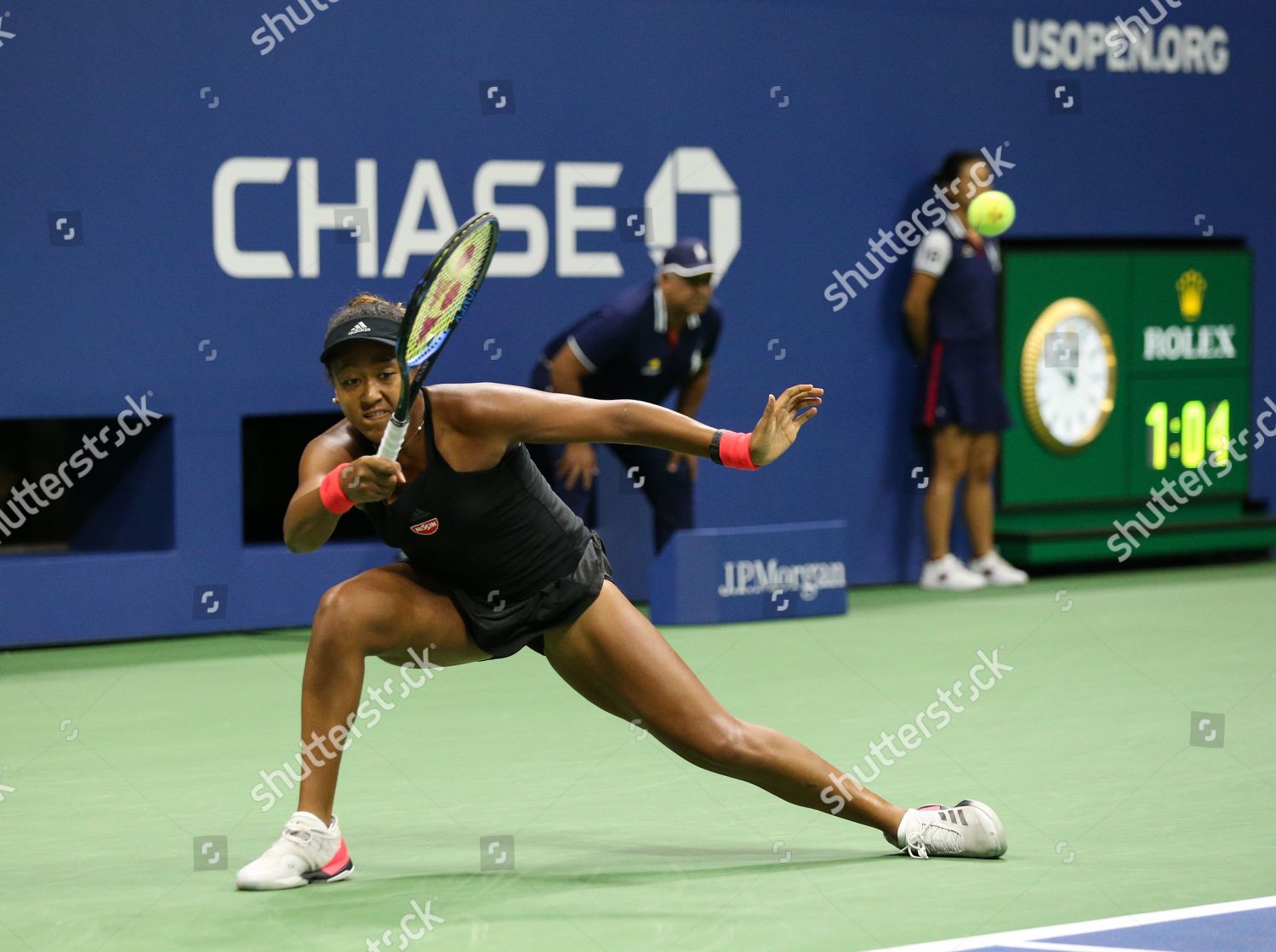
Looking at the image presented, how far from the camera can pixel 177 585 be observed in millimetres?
9227

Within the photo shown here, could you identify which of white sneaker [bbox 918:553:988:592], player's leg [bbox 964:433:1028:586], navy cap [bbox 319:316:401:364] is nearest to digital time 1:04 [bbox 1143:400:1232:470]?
player's leg [bbox 964:433:1028:586]

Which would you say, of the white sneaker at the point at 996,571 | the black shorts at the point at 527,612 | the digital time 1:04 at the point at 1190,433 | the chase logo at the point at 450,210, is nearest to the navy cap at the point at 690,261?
the chase logo at the point at 450,210

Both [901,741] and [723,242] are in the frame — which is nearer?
[901,741]

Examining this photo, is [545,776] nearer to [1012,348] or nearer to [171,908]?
[171,908]

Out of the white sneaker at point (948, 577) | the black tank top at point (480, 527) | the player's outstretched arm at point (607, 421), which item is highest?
the player's outstretched arm at point (607, 421)

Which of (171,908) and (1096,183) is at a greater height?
(1096,183)

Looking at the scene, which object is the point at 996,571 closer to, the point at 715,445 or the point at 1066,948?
the point at 715,445

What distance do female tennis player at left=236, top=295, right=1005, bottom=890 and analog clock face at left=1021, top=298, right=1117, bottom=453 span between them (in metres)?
6.75

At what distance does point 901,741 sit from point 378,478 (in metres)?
2.93

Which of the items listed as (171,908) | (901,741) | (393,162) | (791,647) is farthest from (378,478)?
(393,162)

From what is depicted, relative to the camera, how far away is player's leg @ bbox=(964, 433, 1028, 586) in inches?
442

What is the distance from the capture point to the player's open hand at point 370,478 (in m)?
4.35

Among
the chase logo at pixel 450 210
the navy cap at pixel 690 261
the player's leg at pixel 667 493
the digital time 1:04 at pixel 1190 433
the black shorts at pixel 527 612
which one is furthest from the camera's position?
the digital time 1:04 at pixel 1190 433

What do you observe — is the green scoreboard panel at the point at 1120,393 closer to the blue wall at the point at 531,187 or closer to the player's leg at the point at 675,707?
the blue wall at the point at 531,187
